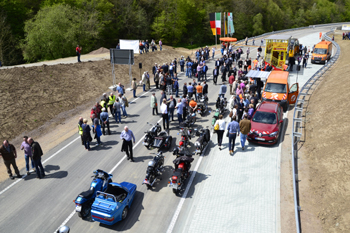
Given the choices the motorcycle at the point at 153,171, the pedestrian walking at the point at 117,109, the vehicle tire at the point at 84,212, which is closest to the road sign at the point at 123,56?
the pedestrian walking at the point at 117,109

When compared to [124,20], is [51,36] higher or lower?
lower

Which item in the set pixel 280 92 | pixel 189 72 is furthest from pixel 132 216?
pixel 189 72

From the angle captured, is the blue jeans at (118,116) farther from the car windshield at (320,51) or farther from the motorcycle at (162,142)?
the car windshield at (320,51)

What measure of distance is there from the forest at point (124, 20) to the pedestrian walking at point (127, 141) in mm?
33411

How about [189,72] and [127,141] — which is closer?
[127,141]

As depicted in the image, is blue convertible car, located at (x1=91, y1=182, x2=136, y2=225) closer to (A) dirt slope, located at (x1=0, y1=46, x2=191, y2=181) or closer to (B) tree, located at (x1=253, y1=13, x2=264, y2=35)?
(A) dirt slope, located at (x1=0, y1=46, x2=191, y2=181)

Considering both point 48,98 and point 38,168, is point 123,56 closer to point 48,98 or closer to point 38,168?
point 48,98

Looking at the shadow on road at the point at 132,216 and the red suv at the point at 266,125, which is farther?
the red suv at the point at 266,125

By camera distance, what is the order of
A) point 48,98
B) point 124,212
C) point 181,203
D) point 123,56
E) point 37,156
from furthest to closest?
→ point 123,56 < point 48,98 < point 37,156 < point 181,203 < point 124,212

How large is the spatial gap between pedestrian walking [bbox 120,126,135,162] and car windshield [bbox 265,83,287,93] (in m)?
10.7

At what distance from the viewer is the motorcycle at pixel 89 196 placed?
30.2 feet

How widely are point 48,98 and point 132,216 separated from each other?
15.5m

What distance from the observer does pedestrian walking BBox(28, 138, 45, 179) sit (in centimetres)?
1143

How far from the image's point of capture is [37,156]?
11508 mm
